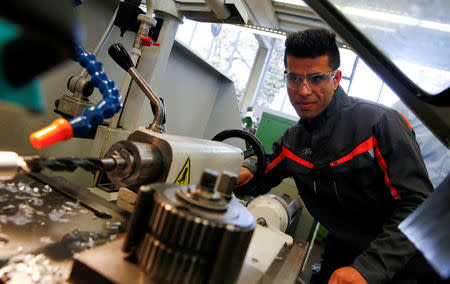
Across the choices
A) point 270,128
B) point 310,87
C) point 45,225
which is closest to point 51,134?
point 45,225

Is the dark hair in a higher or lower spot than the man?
higher

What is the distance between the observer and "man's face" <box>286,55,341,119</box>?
1285 millimetres

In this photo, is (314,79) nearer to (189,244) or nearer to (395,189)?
(395,189)

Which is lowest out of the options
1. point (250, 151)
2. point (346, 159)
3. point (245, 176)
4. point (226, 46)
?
point (245, 176)

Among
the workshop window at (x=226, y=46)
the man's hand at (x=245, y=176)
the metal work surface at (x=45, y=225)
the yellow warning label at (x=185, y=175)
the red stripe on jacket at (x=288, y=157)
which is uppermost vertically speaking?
the workshop window at (x=226, y=46)

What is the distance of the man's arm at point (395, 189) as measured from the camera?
975 mm

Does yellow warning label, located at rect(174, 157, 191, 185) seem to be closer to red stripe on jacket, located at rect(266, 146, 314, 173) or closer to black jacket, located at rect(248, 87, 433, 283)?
black jacket, located at rect(248, 87, 433, 283)

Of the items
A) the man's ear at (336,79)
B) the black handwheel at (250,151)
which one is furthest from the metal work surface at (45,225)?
the man's ear at (336,79)

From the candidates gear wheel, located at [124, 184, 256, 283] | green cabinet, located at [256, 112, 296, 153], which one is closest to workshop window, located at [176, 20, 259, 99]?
green cabinet, located at [256, 112, 296, 153]

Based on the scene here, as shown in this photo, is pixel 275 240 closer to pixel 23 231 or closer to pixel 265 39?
pixel 23 231

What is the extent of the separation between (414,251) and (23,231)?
1.16m

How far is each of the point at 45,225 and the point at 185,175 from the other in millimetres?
330

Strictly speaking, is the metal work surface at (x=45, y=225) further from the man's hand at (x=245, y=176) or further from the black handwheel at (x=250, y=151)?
the man's hand at (x=245, y=176)

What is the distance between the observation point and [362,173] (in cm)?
125
